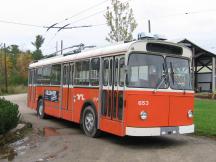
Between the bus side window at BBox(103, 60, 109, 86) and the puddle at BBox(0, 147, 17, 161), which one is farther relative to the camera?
the bus side window at BBox(103, 60, 109, 86)

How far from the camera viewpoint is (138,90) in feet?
39.2

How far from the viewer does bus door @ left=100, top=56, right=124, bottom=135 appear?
12352 millimetres

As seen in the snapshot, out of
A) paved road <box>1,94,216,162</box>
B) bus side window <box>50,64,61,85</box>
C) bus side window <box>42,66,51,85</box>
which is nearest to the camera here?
paved road <box>1,94,216,162</box>

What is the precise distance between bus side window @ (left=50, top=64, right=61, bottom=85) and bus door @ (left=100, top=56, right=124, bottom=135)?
4.29 metres

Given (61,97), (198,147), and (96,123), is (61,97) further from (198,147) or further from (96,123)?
(198,147)

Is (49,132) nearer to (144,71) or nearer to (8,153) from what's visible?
(8,153)

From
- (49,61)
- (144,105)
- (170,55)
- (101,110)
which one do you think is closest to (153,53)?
(170,55)

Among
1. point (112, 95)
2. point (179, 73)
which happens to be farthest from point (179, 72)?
point (112, 95)

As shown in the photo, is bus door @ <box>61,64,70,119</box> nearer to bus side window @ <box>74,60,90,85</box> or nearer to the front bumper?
bus side window @ <box>74,60,90,85</box>

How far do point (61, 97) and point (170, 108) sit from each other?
570 centimetres

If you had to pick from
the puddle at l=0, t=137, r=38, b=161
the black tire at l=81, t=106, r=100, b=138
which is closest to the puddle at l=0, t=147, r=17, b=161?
the puddle at l=0, t=137, r=38, b=161

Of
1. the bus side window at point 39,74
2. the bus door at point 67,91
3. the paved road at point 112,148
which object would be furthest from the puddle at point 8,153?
the bus side window at point 39,74

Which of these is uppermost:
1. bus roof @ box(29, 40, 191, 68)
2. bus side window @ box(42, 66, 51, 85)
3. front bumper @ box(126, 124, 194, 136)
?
bus roof @ box(29, 40, 191, 68)

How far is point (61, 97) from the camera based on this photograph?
56.0 ft
